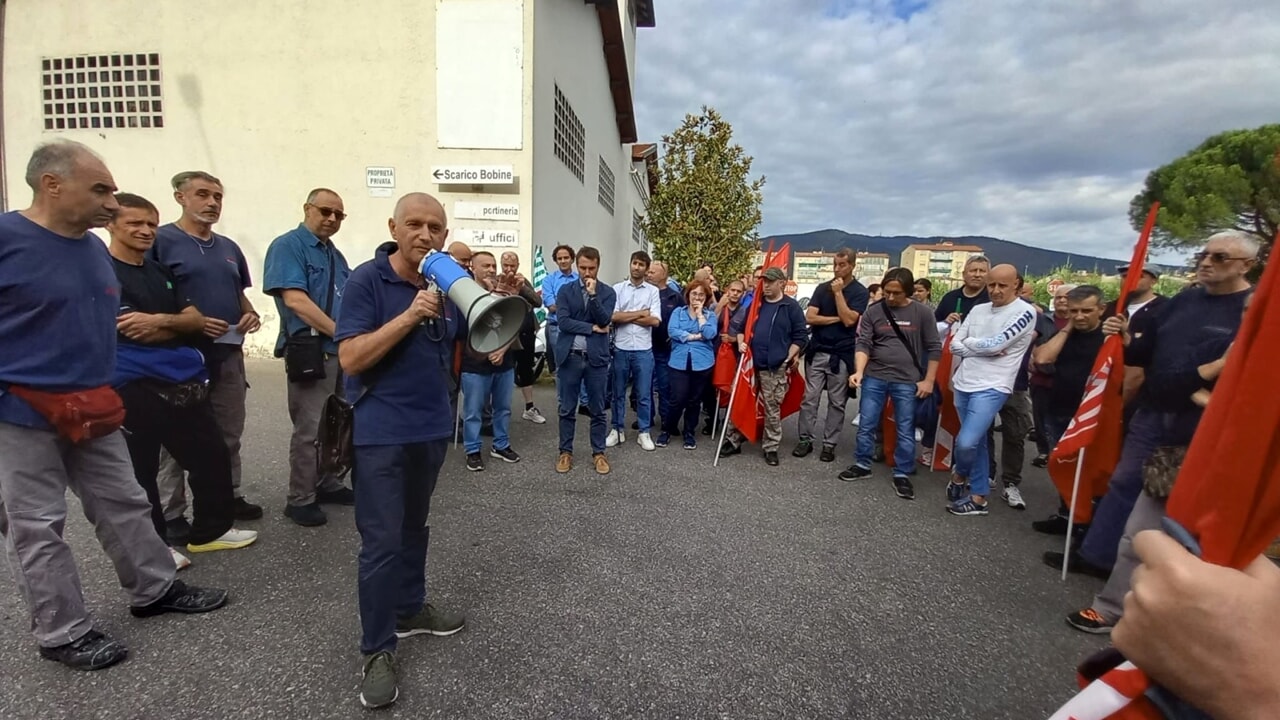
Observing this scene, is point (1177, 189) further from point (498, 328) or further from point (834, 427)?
point (498, 328)

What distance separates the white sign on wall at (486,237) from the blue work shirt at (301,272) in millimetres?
5678

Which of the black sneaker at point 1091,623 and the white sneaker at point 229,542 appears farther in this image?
the white sneaker at point 229,542

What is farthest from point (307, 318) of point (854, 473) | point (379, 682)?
point (854, 473)

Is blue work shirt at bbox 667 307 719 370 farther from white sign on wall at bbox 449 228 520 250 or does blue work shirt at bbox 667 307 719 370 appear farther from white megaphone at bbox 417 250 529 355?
white sign on wall at bbox 449 228 520 250

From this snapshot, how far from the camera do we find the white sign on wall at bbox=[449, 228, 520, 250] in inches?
378

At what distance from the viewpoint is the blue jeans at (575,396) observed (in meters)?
5.32

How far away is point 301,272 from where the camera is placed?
3664 mm

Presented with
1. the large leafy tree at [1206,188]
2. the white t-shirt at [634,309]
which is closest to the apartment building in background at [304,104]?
the white t-shirt at [634,309]

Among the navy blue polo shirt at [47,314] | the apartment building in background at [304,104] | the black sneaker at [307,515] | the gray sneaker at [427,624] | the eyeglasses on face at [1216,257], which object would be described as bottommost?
the gray sneaker at [427,624]

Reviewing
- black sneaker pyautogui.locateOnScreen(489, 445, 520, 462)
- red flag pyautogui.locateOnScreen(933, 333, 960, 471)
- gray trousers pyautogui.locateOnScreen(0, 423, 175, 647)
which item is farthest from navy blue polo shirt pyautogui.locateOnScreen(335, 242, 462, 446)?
red flag pyautogui.locateOnScreen(933, 333, 960, 471)

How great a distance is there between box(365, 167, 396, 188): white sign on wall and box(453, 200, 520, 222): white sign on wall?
4.30ft

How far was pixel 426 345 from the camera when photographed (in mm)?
2422

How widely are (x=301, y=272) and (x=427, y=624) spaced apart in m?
2.31

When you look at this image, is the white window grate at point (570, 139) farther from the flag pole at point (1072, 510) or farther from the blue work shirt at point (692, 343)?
the flag pole at point (1072, 510)
